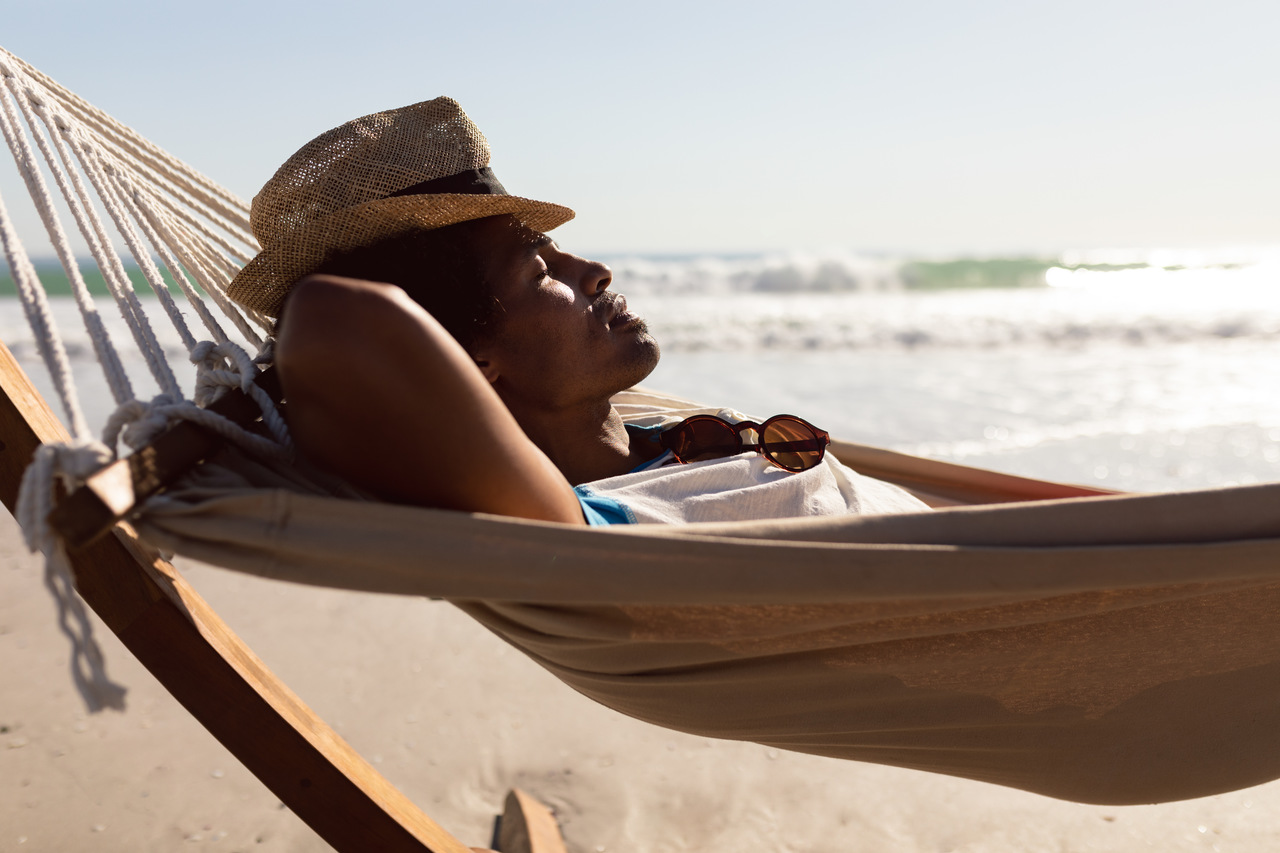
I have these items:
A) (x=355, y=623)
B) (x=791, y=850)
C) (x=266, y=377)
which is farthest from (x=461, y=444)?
(x=355, y=623)

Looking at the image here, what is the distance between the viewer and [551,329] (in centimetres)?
132

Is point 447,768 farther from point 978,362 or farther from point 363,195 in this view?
point 978,362

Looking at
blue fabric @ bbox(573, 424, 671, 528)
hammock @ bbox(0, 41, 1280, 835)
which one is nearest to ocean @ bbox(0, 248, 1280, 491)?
blue fabric @ bbox(573, 424, 671, 528)

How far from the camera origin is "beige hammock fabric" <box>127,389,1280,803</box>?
2.59ft

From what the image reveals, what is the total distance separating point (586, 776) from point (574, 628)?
1069 millimetres

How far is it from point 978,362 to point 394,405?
7.63 m

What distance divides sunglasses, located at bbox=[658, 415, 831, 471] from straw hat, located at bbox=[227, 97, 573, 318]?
0.43 m

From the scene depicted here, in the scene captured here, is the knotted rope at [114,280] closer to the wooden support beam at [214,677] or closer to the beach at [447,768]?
the wooden support beam at [214,677]

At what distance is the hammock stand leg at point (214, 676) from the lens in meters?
0.92

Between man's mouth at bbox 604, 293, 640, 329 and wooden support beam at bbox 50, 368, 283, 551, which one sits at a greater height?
man's mouth at bbox 604, 293, 640, 329

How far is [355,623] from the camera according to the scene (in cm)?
246

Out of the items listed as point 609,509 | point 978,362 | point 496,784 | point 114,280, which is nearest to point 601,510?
point 609,509

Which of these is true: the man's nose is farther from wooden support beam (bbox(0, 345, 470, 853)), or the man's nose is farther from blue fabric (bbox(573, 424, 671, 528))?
wooden support beam (bbox(0, 345, 470, 853))

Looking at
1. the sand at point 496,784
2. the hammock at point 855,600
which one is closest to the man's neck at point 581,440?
the hammock at point 855,600
